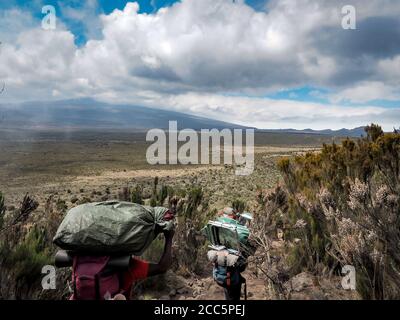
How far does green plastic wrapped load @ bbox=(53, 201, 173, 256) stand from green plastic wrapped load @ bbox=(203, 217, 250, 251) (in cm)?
146

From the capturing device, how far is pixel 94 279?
2.86 metres

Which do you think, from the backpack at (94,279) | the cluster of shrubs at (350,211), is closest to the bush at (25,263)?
the backpack at (94,279)

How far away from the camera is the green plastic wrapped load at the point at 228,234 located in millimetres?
4273

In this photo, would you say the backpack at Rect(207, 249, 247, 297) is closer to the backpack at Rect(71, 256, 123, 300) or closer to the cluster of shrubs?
the cluster of shrubs

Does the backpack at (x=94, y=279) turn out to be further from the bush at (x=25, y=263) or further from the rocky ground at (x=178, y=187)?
the rocky ground at (x=178, y=187)

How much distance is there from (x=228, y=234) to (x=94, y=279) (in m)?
1.85

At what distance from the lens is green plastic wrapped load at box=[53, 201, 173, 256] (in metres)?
2.85

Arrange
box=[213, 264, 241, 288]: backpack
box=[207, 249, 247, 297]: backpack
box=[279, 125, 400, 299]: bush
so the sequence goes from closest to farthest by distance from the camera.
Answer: box=[279, 125, 400, 299]: bush → box=[207, 249, 247, 297]: backpack → box=[213, 264, 241, 288]: backpack

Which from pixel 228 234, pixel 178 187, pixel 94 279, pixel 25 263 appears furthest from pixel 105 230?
pixel 178 187

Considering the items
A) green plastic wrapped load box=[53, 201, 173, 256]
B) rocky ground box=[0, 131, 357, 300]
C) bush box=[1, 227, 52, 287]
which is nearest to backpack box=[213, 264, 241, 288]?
rocky ground box=[0, 131, 357, 300]

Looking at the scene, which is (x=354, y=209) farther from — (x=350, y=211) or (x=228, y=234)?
(x=228, y=234)
